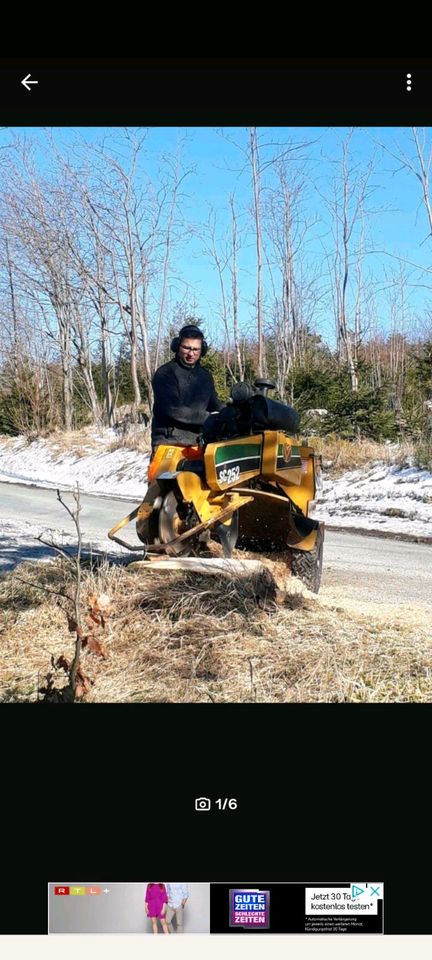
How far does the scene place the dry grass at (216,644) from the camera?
2410 mm

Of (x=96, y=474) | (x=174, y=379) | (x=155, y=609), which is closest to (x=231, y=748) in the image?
(x=155, y=609)

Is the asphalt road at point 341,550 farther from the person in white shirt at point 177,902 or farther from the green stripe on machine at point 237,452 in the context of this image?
the person in white shirt at point 177,902

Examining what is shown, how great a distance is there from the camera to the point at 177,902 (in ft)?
5.11

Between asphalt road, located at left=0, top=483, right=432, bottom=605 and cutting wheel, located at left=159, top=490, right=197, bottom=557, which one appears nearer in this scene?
cutting wheel, located at left=159, top=490, right=197, bottom=557

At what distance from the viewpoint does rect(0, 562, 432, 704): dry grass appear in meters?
2.41

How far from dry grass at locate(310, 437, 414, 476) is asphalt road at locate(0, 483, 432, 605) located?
221cm

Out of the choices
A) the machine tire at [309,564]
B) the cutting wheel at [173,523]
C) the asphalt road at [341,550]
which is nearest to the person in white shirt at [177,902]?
the cutting wheel at [173,523]

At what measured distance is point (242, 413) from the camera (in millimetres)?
3904

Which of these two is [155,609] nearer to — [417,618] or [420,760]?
[417,618]

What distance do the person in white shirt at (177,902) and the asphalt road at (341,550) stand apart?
362 cm
